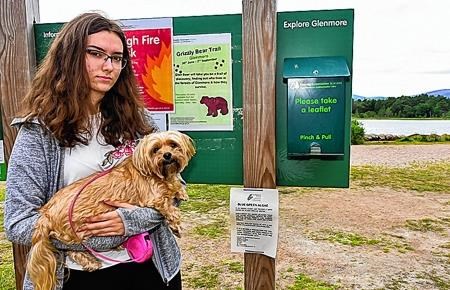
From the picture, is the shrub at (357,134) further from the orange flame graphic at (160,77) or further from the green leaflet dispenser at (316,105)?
the orange flame graphic at (160,77)

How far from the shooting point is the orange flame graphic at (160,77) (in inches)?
74.9

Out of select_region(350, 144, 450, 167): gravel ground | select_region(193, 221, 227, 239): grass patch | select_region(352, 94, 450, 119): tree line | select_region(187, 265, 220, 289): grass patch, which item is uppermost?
select_region(352, 94, 450, 119): tree line

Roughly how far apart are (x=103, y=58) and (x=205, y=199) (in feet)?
10.6

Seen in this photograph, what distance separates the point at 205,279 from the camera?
117 inches

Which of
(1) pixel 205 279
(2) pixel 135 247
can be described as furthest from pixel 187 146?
(1) pixel 205 279

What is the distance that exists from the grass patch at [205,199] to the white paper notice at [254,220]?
2.31 meters

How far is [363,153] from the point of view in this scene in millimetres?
4836

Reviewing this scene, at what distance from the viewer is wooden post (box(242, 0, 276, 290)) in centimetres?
172

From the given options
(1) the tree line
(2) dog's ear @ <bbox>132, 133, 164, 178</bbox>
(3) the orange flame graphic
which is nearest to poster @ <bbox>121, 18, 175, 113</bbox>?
(3) the orange flame graphic

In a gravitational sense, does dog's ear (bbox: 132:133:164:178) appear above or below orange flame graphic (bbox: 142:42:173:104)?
below

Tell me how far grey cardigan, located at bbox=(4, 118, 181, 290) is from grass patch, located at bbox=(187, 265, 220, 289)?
155 cm

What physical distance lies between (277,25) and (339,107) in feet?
1.41

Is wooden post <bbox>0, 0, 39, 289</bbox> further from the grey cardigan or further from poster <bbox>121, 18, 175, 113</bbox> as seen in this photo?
the grey cardigan

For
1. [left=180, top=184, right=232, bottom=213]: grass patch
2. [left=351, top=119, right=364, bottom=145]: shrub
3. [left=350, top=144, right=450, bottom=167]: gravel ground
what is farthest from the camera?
[left=350, top=144, right=450, bottom=167]: gravel ground
